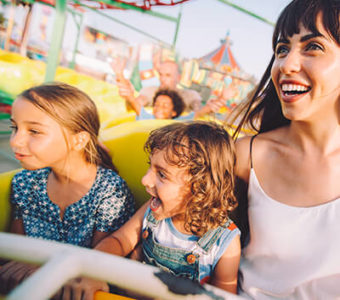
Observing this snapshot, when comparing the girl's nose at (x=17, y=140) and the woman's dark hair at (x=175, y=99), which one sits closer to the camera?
the girl's nose at (x=17, y=140)

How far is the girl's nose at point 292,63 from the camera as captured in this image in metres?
0.53

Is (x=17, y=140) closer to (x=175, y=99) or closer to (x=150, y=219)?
(x=150, y=219)

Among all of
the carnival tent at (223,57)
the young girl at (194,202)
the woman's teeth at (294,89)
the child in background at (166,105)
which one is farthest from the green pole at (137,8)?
the carnival tent at (223,57)

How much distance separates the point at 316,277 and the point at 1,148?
7.76 ft

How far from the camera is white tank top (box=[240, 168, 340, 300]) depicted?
0.53 m

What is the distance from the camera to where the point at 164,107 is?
6.47 ft

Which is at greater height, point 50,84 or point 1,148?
point 50,84

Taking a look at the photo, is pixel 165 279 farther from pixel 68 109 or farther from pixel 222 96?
pixel 222 96

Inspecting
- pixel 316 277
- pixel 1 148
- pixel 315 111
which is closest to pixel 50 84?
pixel 315 111

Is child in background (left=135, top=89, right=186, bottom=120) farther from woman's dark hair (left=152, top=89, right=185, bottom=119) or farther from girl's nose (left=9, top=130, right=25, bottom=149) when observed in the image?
girl's nose (left=9, top=130, right=25, bottom=149)

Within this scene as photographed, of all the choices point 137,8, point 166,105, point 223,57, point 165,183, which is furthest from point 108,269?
point 223,57

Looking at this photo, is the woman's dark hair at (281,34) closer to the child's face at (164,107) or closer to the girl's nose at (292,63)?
the girl's nose at (292,63)

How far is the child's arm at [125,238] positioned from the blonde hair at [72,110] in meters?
0.22

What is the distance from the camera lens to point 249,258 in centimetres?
62
